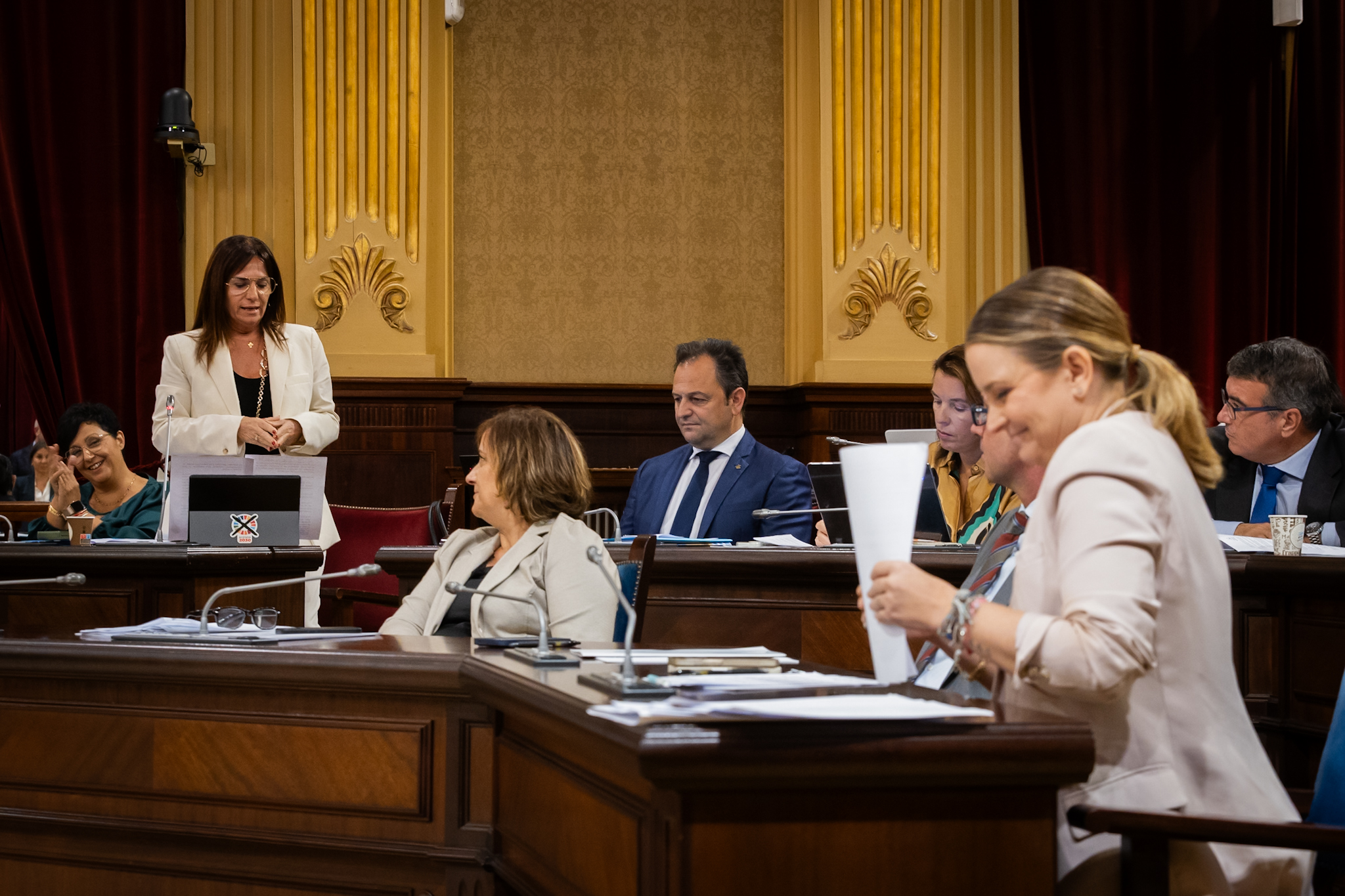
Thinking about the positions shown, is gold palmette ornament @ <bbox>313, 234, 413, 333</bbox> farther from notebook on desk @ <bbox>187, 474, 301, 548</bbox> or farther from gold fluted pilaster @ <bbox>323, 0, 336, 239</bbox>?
notebook on desk @ <bbox>187, 474, 301, 548</bbox>

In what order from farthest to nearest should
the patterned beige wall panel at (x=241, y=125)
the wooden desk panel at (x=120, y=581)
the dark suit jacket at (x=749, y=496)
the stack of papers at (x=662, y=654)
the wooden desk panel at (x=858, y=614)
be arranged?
the patterned beige wall panel at (x=241, y=125), the dark suit jacket at (x=749, y=496), the wooden desk panel at (x=120, y=581), the wooden desk panel at (x=858, y=614), the stack of papers at (x=662, y=654)

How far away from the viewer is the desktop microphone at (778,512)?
11.3 feet

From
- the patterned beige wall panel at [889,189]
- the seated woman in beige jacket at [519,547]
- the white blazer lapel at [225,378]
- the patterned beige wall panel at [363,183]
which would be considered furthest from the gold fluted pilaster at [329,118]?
the seated woman in beige jacket at [519,547]

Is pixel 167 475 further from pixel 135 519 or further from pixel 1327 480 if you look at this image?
pixel 1327 480

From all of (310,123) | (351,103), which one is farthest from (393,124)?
(310,123)

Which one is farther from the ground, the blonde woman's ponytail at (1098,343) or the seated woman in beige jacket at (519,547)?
the blonde woman's ponytail at (1098,343)

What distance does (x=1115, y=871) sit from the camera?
1.35 meters

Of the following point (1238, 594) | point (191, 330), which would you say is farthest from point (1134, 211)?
point (191, 330)

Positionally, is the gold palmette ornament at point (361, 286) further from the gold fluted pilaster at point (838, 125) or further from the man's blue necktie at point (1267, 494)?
the man's blue necktie at point (1267, 494)

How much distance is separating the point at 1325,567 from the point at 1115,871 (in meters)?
1.81

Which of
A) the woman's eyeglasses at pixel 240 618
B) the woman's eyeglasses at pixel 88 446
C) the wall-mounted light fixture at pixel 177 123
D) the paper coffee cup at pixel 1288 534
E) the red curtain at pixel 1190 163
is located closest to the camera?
the woman's eyeglasses at pixel 240 618

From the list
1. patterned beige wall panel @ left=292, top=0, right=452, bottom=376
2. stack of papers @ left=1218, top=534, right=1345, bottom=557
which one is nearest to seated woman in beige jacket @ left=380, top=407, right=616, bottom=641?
stack of papers @ left=1218, top=534, right=1345, bottom=557

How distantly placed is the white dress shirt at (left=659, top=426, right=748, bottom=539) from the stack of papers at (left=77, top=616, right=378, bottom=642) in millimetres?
1825

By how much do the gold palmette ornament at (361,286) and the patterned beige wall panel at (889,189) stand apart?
189 centimetres
